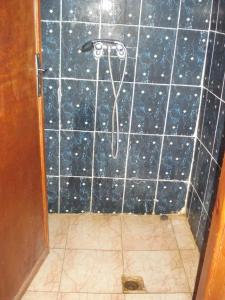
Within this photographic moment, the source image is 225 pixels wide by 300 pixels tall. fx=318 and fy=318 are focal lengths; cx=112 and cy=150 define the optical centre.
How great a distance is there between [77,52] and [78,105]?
0.35 m

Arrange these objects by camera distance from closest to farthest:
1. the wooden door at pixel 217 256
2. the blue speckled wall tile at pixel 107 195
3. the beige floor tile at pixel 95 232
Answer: the wooden door at pixel 217 256
the beige floor tile at pixel 95 232
the blue speckled wall tile at pixel 107 195

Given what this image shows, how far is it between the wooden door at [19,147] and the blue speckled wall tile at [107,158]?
0.58m

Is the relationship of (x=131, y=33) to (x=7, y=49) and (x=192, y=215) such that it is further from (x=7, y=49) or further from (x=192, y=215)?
(x=192, y=215)

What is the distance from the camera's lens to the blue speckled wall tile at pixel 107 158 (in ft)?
7.39

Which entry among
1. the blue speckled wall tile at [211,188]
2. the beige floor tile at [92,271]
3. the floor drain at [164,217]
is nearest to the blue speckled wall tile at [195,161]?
the blue speckled wall tile at [211,188]

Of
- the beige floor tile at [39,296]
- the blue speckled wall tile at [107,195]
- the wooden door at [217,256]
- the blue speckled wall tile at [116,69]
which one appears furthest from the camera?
the blue speckled wall tile at [107,195]

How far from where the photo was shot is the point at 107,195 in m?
2.41

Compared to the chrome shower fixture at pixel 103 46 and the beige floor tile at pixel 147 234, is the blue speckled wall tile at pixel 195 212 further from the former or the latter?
the chrome shower fixture at pixel 103 46

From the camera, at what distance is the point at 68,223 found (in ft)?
7.79

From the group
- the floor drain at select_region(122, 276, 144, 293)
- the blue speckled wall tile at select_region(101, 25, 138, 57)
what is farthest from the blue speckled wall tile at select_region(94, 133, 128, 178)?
the floor drain at select_region(122, 276, 144, 293)

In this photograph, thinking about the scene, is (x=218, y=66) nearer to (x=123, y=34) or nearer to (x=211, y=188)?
(x=123, y=34)

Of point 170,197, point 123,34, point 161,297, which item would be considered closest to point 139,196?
point 170,197

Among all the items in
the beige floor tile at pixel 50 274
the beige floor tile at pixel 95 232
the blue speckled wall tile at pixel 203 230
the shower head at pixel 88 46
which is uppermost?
the shower head at pixel 88 46

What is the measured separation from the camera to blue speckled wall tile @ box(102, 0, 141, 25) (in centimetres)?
194
